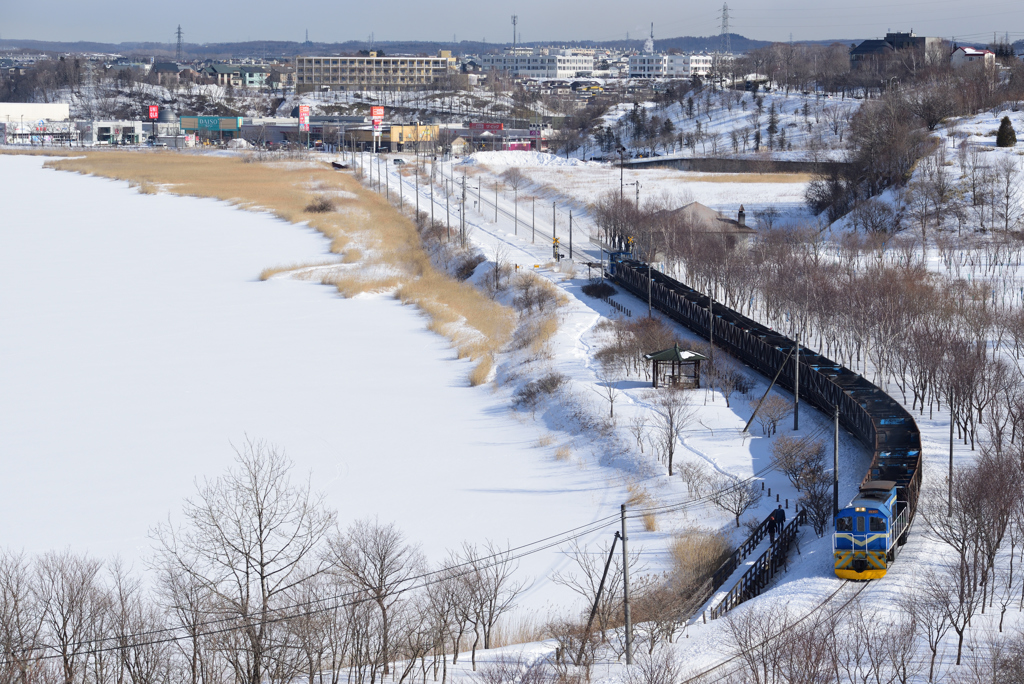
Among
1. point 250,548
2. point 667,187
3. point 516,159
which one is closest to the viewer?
point 250,548

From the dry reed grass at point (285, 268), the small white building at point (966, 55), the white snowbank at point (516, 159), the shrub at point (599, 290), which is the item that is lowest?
the dry reed grass at point (285, 268)

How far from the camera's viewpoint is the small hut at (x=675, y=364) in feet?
145

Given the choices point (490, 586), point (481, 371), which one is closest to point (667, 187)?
point (481, 371)

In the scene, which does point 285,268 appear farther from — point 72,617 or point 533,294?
point 72,617

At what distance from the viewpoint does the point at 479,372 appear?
165 feet

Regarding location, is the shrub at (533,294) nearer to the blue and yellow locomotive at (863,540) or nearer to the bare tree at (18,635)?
the blue and yellow locomotive at (863,540)

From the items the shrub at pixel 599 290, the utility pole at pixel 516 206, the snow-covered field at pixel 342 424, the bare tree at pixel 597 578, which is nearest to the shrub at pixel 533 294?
the snow-covered field at pixel 342 424

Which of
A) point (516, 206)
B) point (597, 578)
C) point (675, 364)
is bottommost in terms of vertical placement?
point (597, 578)

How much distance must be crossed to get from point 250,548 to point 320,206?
3472 inches

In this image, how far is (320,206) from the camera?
11144 centimetres

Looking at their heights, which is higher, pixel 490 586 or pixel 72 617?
pixel 72 617

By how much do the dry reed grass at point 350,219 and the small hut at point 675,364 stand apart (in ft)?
28.2

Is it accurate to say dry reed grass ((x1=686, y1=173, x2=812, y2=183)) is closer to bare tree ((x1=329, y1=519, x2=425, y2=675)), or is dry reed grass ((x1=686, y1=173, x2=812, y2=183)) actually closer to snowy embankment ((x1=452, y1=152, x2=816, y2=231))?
snowy embankment ((x1=452, y1=152, x2=816, y2=231))

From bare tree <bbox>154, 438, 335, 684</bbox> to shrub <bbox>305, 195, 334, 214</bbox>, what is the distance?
73.7 metres
